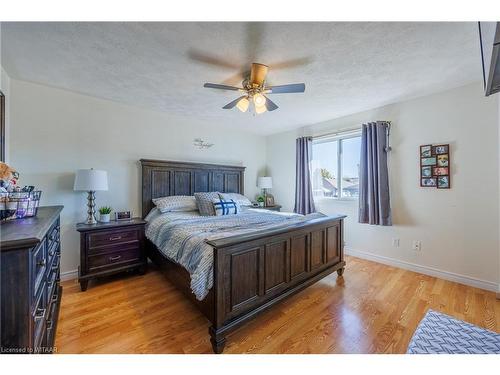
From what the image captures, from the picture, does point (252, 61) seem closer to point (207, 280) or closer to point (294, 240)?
point (294, 240)

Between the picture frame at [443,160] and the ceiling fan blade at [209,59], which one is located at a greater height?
the ceiling fan blade at [209,59]

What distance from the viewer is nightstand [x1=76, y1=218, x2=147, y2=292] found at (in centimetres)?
241

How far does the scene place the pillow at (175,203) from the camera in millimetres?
3061

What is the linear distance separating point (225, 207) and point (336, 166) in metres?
2.21

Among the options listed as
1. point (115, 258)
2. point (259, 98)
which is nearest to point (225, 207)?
point (115, 258)

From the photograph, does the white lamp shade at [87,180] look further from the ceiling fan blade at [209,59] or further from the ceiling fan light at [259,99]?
the ceiling fan light at [259,99]

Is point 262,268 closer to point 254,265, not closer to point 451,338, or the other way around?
point 254,265

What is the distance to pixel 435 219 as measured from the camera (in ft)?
9.14

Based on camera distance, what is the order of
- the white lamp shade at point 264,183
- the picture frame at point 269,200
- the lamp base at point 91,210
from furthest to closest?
the picture frame at point 269,200 → the white lamp shade at point 264,183 → the lamp base at point 91,210

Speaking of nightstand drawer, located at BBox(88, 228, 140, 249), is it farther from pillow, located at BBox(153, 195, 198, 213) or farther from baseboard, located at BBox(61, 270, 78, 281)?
baseboard, located at BBox(61, 270, 78, 281)

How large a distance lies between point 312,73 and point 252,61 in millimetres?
661

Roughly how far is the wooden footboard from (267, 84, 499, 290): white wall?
4.30ft

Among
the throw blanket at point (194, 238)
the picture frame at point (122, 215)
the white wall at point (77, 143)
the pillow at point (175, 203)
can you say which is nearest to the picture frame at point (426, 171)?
the throw blanket at point (194, 238)

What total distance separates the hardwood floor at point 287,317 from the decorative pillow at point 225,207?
1106mm
